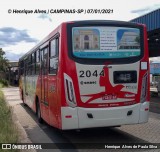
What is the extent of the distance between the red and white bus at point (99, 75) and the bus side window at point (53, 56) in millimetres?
28

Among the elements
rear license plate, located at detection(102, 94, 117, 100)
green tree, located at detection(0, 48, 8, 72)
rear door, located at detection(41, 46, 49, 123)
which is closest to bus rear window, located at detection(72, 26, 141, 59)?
rear license plate, located at detection(102, 94, 117, 100)

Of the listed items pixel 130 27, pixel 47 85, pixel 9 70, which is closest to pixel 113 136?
pixel 47 85

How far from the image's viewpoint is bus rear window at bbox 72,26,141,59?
8.91 metres

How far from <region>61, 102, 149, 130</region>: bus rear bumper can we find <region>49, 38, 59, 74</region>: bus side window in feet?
4.67

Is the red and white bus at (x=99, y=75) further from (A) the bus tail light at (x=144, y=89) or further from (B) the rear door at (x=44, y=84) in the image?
(B) the rear door at (x=44, y=84)

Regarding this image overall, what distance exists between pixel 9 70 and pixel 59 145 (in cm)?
6656

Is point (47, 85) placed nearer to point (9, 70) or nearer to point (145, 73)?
point (145, 73)

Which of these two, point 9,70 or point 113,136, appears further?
point 9,70

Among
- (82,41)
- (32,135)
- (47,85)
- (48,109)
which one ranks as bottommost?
(32,135)

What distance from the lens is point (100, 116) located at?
29.0ft

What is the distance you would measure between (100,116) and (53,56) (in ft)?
7.45

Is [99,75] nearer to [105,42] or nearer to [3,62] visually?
[105,42]

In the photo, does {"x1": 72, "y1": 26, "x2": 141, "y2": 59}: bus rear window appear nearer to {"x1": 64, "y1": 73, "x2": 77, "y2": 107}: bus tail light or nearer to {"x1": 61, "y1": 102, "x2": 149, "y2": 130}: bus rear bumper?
{"x1": 64, "y1": 73, "x2": 77, "y2": 107}: bus tail light

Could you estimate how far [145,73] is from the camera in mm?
9445
